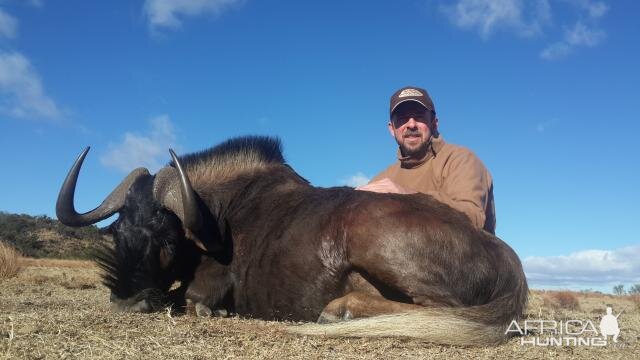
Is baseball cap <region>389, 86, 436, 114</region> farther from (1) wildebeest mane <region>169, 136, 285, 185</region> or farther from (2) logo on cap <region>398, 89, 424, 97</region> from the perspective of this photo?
(1) wildebeest mane <region>169, 136, 285, 185</region>

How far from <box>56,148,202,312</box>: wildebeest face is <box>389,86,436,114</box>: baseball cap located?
2.52 meters

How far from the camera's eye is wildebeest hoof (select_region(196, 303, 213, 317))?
485cm

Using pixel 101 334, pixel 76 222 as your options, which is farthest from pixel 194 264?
pixel 101 334

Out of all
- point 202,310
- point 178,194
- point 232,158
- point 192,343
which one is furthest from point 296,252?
point 192,343

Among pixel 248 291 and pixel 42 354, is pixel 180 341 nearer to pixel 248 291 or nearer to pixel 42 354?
pixel 42 354

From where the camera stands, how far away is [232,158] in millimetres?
6012

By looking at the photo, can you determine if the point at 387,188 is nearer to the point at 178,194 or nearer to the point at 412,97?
the point at 412,97

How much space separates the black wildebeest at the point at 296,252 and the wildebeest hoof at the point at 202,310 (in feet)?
0.28

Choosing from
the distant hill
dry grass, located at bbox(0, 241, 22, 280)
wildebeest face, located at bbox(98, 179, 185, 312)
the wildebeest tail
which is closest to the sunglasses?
wildebeest face, located at bbox(98, 179, 185, 312)

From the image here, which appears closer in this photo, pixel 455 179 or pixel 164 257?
pixel 164 257

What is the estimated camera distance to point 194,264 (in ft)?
17.4

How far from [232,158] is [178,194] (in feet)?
3.32

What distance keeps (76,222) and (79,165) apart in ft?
1.89

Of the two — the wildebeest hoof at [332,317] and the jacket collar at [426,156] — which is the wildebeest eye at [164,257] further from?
the jacket collar at [426,156]
